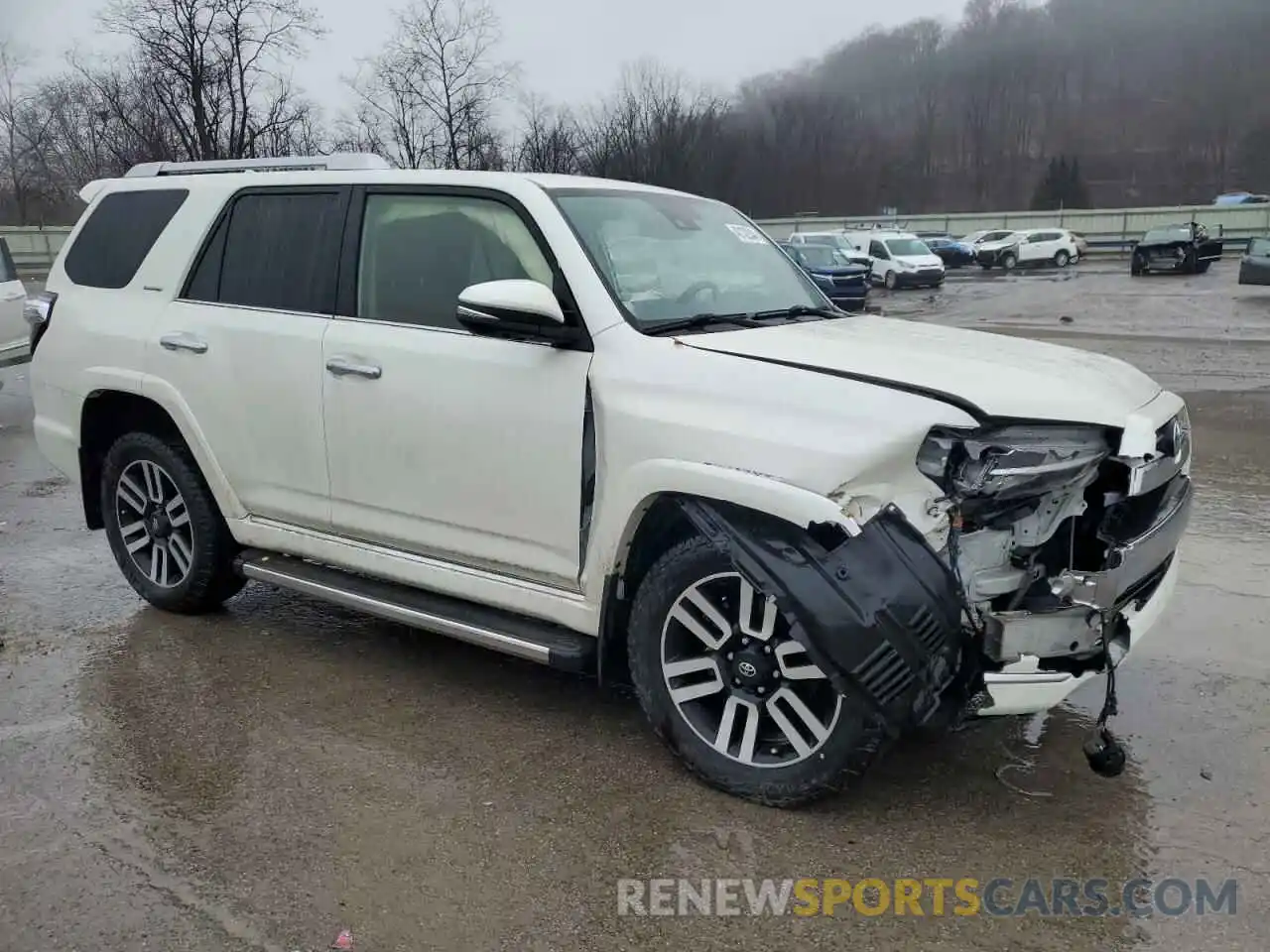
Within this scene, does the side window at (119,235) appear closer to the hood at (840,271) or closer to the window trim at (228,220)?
the window trim at (228,220)

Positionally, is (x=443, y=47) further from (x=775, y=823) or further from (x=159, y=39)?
(x=775, y=823)

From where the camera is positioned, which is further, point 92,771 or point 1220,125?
point 1220,125

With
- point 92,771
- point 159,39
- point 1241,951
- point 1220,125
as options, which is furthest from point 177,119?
point 1220,125

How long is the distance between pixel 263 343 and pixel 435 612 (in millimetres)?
1380

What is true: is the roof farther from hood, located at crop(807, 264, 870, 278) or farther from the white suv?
hood, located at crop(807, 264, 870, 278)

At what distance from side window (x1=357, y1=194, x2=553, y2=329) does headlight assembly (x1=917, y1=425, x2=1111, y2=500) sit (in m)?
1.49

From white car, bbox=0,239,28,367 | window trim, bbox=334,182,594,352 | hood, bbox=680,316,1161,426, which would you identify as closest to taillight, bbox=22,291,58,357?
window trim, bbox=334,182,594,352

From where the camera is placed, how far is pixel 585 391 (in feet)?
11.4

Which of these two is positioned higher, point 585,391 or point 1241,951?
point 585,391

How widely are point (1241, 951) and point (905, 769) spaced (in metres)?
1.13

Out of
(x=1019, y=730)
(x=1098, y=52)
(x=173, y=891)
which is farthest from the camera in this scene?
(x=1098, y=52)

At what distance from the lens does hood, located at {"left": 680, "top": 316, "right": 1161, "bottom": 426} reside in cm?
302

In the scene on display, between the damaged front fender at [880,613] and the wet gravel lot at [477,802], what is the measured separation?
56 centimetres

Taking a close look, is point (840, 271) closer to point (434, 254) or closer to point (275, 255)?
point (275, 255)
